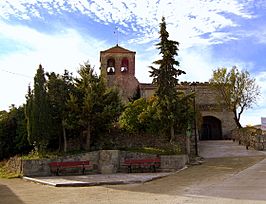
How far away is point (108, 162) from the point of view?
21484 mm

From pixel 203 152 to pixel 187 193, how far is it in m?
16.9

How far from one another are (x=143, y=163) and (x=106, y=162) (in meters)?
2.26

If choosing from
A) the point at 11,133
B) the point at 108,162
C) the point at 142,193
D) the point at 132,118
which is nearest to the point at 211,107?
the point at 132,118

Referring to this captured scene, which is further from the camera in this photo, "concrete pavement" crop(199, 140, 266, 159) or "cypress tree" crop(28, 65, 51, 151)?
"concrete pavement" crop(199, 140, 266, 159)

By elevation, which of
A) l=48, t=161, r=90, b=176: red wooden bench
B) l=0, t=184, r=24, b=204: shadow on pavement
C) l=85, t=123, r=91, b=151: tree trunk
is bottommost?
l=0, t=184, r=24, b=204: shadow on pavement

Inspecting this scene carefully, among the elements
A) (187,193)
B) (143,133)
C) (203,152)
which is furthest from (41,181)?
(203,152)

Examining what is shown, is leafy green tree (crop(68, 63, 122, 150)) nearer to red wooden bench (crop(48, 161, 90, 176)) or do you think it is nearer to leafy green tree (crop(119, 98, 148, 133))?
leafy green tree (crop(119, 98, 148, 133))

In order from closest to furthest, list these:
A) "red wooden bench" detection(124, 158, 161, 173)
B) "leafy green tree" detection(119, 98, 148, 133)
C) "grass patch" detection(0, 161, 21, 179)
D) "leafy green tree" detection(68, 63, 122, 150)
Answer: "red wooden bench" detection(124, 158, 161, 173) < "grass patch" detection(0, 161, 21, 179) < "leafy green tree" detection(68, 63, 122, 150) < "leafy green tree" detection(119, 98, 148, 133)

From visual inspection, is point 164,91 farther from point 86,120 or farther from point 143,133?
point 86,120

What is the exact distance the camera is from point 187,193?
12.1 m

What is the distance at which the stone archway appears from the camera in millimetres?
42287

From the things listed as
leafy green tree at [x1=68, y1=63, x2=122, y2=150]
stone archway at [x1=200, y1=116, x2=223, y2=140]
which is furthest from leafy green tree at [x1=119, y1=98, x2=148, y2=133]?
stone archway at [x1=200, y1=116, x2=223, y2=140]

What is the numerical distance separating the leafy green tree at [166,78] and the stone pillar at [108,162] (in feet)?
15.0

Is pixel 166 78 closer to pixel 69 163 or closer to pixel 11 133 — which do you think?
pixel 69 163
